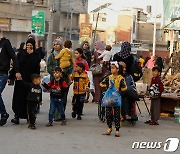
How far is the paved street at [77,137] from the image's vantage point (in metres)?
8.45

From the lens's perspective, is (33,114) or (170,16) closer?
(33,114)

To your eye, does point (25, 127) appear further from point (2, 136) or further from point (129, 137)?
point (129, 137)

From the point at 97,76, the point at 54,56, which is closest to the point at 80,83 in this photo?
the point at 54,56

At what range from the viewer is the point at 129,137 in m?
9.80

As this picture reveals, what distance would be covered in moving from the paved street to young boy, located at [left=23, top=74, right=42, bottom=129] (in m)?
0.24

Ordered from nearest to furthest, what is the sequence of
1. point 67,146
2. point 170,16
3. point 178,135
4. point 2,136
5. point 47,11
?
1. point 67,146
2. point 2,136
3. point 178,135
4. point 170,16
5. point 47,11

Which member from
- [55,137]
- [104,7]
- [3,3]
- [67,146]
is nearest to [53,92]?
[55,137]

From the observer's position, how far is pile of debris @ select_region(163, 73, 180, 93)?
14204 mm

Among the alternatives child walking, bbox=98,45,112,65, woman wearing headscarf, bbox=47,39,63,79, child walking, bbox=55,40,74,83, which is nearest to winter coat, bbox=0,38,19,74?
woman wearing headscarf, bbox=47,39,63,79

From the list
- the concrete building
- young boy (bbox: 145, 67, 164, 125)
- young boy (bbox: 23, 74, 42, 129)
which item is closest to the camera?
young boy (bbox: 23, 74, 42, 129)

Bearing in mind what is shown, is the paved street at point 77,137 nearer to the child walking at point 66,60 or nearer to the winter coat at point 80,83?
the winter coat at point 80,83

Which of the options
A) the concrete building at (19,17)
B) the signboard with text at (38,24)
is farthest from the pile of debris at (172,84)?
the concrete building at (19,17)

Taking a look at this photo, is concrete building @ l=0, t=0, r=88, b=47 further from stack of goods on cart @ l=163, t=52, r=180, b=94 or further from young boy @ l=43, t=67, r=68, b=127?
young boy @ l=43, t=67, r=68, b=127

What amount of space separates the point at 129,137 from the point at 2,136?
2.41 metres
